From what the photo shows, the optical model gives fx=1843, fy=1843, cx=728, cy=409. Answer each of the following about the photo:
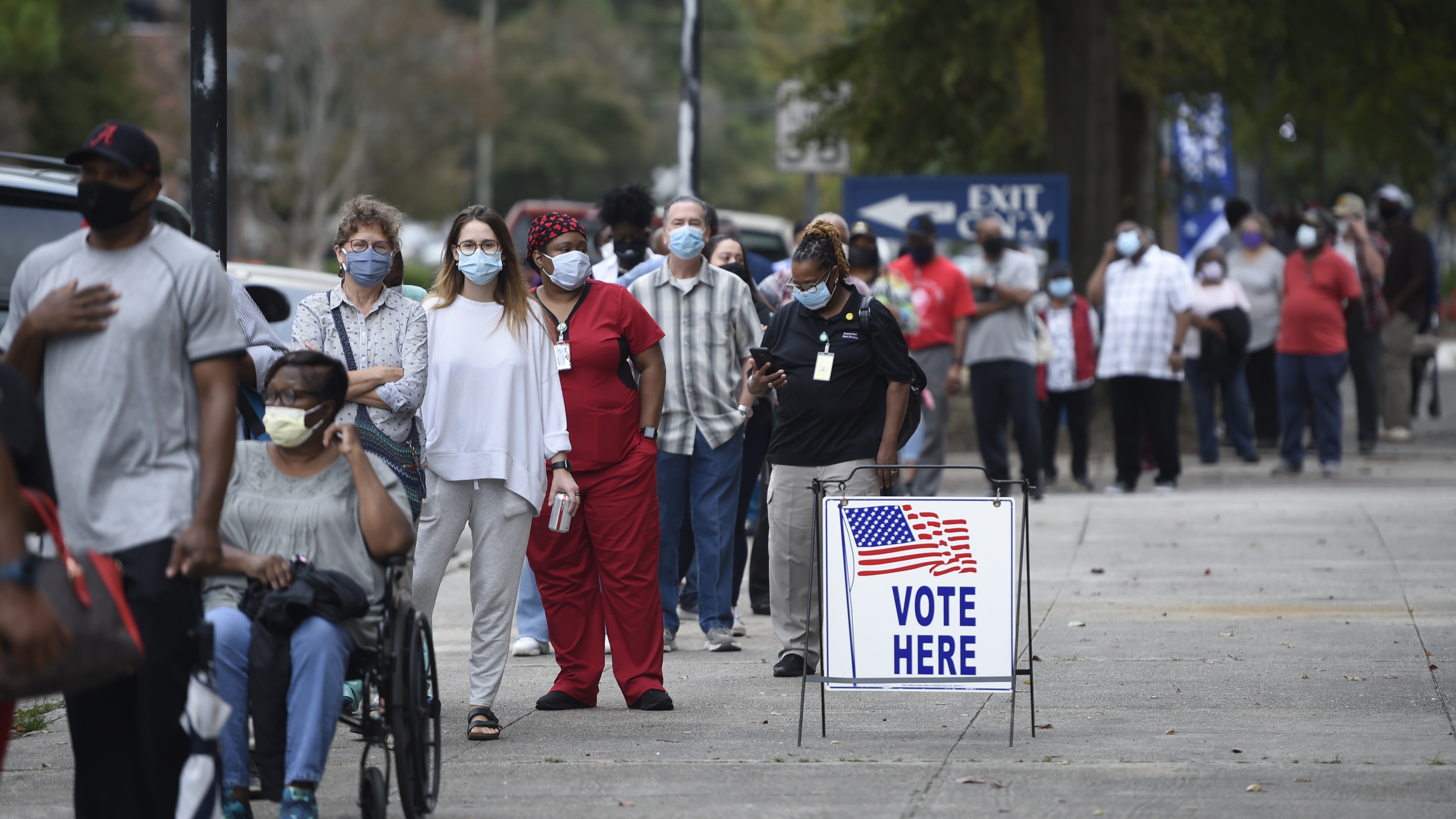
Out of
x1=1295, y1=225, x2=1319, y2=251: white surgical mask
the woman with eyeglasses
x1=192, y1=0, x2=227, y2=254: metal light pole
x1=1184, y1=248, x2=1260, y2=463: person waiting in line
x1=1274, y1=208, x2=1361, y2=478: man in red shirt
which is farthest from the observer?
x1=1184, y1=248, x2=1260, y2=463: person waiting in line

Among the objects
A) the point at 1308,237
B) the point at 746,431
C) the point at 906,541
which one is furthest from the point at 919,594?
the point at 1308,237

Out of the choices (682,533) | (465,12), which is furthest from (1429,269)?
(465,12)

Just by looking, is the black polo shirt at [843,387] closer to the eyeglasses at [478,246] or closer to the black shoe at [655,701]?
the black shoe at [655,701]

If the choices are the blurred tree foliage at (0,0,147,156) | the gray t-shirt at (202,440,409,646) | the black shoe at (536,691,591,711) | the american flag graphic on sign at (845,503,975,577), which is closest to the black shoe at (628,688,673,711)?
the black shoe at (536,691,591,711)

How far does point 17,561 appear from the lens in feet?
12.7

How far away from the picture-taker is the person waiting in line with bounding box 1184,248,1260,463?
15.4m

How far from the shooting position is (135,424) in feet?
14.9

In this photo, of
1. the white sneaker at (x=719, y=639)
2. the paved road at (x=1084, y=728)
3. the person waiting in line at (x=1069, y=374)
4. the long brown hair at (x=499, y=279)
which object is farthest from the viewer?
the person waiting in line at (x=1069, y=374)

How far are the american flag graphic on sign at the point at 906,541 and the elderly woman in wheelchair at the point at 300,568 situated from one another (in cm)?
164

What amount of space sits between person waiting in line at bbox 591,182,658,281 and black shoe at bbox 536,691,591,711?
2819mm

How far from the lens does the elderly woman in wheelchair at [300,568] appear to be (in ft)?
16.5

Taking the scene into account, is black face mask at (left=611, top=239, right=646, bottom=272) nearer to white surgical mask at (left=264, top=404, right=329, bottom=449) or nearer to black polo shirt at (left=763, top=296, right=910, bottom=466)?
black polo shirt at (left=763, top=296, right=910, bottom=466)

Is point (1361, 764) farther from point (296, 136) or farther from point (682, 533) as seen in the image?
point (296, 136)

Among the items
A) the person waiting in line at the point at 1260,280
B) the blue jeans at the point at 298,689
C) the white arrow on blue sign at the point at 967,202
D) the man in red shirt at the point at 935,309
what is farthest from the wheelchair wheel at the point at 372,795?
the person waiting in line at the point at 1260,280
